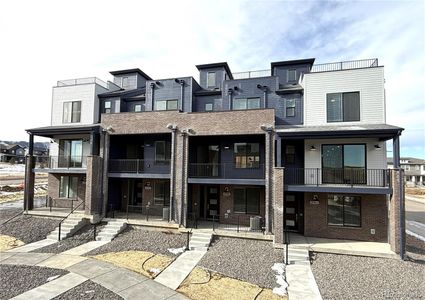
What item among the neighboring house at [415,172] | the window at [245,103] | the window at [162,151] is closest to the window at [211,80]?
the window at [245,103]

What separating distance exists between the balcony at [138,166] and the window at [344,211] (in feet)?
36.2

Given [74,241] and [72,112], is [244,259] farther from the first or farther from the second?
[72,112]

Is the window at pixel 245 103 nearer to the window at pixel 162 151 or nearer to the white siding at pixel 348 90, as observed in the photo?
the white siding at pixel 348 90

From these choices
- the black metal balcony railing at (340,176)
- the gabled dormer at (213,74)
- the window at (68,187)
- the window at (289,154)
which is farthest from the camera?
the gabled dormer at (213,74)

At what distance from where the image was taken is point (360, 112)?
15.1 meters

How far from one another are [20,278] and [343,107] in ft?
60.3

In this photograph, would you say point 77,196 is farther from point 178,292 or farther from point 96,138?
point 178,292

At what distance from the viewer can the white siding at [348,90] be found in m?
14.9

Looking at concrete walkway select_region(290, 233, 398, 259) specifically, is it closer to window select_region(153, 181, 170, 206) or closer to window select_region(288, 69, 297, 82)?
window select_region(153, 181, 170, 206)

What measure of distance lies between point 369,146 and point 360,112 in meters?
2.14

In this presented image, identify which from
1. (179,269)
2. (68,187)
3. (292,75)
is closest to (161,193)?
(68,187)

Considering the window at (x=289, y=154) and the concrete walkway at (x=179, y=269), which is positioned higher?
the window at (x=289, y=154)

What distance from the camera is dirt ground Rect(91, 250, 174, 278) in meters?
10.7

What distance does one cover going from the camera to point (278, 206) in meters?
13.8
